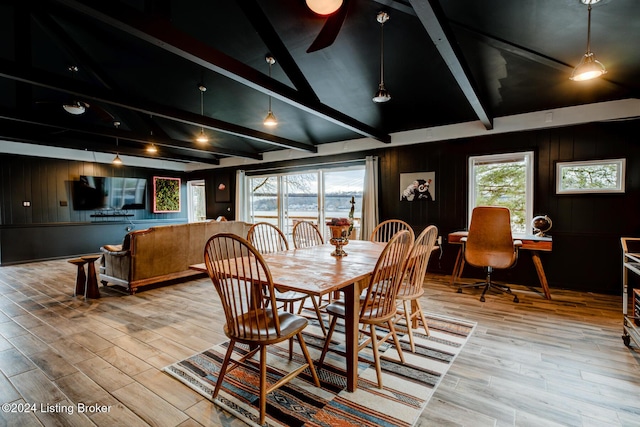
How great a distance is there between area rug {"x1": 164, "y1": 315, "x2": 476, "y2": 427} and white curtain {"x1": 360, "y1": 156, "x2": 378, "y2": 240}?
10.4 feet

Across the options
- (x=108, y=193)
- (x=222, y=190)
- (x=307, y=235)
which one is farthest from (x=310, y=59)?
(x=108, y=193)

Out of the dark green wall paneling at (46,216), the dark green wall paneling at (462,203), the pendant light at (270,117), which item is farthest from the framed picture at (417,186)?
the dark green wall paneling at (46,216)

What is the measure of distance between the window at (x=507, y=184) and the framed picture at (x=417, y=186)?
0.62 meters

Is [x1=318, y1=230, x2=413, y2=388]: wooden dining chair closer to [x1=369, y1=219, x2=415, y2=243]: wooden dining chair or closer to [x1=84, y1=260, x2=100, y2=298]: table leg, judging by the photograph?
[x1=369, y1=219, x2=415, y2=243]: wooden dining chair

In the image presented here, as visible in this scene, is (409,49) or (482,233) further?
(482,233)

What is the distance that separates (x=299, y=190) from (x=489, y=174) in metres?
3.99

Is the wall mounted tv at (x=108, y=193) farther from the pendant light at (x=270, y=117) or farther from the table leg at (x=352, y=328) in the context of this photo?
the table leg at (x=352, y=328)

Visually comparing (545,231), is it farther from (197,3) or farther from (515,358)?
(197,3)

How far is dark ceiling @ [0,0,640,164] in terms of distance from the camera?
2.56m

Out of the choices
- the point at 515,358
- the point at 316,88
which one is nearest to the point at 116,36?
the point at 316,88

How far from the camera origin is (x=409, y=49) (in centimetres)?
Answer: 346

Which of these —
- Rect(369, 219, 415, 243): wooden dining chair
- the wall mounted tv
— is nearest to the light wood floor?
Rect(369, 219, 415, 243): wooden dining chair

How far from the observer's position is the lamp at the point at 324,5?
185cm

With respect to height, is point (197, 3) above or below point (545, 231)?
above
